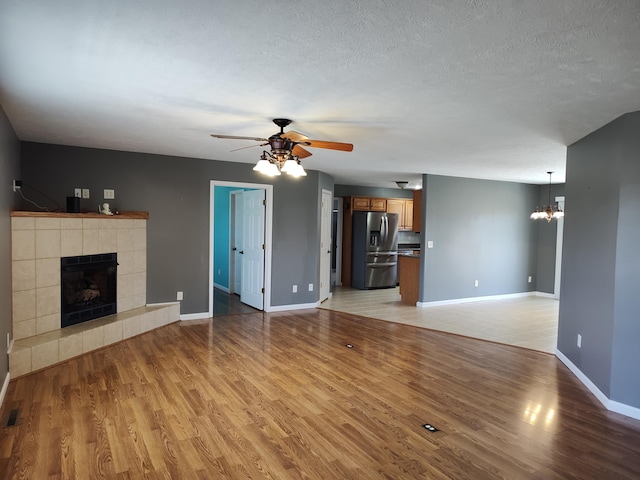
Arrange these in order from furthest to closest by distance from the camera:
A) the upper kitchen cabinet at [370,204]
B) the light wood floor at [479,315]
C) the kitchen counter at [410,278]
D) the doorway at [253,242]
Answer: the upper kitchen cabinet at [370,204] < the kitchen counter at [410,278] < the doorway at [253,242] < the light wood floor at [479,315]

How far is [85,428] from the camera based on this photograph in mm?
2691

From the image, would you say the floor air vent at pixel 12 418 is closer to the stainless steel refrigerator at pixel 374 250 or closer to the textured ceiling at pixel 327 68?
the textured ceiling at pixel 327 68

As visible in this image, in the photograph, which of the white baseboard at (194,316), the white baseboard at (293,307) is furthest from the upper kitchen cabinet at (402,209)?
the white baseboard at (194,316)

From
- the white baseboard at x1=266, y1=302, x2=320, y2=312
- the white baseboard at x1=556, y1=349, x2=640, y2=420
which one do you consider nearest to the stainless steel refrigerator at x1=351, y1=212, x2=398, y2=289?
the white baseboard at x1=266, y1=302, x2=320, y2=312

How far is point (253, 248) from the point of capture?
6602 mm

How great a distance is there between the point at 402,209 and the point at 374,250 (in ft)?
5.29

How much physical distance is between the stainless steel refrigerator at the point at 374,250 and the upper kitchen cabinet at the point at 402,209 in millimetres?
519

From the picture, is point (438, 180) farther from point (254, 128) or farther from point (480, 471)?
point (480, 471)

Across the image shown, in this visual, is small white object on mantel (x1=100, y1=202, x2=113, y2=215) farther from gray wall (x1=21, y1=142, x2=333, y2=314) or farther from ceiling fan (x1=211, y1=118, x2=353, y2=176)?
ceiling fan (x1=211, y1=118, x2=353, y2=176)

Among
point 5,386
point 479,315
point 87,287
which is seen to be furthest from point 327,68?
point 479,315

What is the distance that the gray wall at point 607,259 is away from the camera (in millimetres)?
3059

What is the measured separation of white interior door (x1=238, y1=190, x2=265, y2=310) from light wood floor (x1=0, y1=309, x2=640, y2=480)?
192 centimetres

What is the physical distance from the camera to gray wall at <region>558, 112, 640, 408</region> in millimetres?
3059

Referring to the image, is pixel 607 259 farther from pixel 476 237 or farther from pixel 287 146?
pixel 476 237
